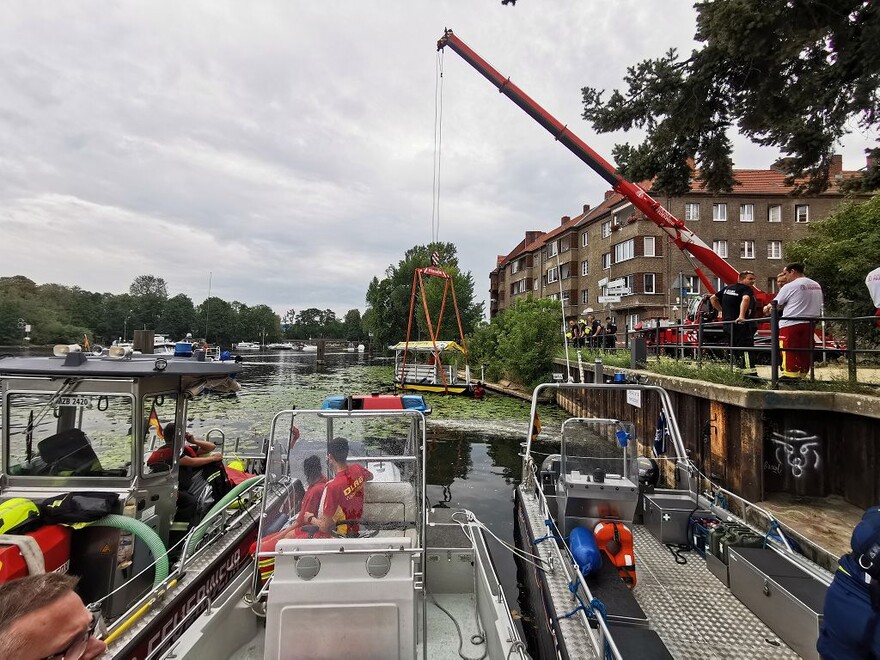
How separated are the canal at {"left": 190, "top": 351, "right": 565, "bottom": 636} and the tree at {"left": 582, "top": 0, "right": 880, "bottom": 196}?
7.30 metres

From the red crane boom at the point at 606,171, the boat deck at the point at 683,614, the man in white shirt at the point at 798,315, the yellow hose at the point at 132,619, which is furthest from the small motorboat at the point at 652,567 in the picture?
the red crane boom at the point at 606,171

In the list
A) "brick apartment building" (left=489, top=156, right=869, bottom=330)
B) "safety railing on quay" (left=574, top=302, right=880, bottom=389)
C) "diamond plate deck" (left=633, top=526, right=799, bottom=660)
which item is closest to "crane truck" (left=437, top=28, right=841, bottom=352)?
"safety railing on quay" (left=574, top=302, right=880, bottom=389)

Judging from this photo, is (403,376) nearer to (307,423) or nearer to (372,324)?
(307,423)

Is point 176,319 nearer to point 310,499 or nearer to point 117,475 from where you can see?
point 117,475

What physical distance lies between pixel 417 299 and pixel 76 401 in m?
52.9

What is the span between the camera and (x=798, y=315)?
711 centimetres

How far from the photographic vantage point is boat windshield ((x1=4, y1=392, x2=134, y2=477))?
14.0ft

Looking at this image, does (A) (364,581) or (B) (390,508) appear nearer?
(A) (364,581)

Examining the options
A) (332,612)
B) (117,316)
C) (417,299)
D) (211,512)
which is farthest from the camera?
(117,316)

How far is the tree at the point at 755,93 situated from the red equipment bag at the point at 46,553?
8.69 meters

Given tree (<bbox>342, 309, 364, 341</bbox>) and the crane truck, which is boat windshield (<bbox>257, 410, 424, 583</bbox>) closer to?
the crane truck

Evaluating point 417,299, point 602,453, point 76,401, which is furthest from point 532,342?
point 417,299

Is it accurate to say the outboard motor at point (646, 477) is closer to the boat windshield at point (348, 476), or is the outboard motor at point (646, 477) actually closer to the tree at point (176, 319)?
the boat windshield at point (348, 476)

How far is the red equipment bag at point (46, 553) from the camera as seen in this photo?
9.73ft
